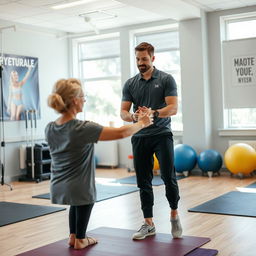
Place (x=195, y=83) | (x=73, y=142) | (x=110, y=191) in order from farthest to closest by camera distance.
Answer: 1. (x=195, y=83)
2. (x=110, y=191)
3. (x=73, y=142)

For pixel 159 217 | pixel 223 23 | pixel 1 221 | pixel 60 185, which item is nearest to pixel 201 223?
pixel 159 217

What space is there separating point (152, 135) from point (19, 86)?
4627 millimetres

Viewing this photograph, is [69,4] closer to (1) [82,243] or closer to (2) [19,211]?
(2) [19,211]

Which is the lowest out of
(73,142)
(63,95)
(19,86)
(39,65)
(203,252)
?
(203,252)

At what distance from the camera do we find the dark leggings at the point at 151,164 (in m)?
3.47

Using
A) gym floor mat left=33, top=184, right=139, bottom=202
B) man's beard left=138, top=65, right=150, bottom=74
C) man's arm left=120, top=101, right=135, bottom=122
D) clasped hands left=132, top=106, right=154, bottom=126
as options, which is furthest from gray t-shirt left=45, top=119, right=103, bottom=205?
gym floor mat left=33, top=184, right=139, bottom=202

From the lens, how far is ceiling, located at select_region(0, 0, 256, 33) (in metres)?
6.38

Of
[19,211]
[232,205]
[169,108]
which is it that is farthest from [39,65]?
[169,108]

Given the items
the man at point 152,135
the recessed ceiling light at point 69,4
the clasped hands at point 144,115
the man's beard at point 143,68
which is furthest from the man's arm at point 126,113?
the recessed ceiling light at point 69,4

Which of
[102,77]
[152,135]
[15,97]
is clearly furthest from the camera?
[102,77]

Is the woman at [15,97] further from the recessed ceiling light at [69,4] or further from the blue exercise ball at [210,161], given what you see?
the blue exercise ball at [210,161]

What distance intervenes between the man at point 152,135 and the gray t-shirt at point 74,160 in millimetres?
542

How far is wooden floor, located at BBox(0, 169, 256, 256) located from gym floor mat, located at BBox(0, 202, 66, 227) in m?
0.11

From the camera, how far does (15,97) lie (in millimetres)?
7520
